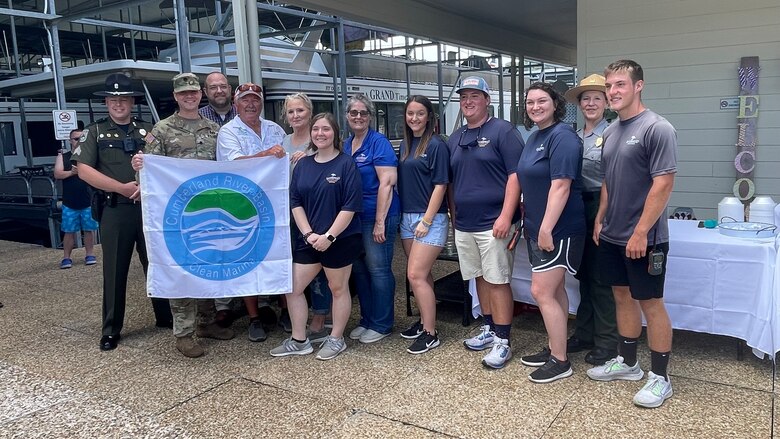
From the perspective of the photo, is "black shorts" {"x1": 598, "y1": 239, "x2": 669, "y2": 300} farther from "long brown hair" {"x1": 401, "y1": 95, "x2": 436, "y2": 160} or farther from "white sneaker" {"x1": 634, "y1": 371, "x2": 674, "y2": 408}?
"long brown hair" {"x1": 401, "y1": 95, "x2": 436, "y2": 160}

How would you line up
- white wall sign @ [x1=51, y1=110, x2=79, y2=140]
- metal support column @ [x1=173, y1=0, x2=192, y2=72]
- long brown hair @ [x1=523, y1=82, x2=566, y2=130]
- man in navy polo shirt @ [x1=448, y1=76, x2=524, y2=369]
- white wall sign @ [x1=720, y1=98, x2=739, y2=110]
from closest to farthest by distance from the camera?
1. long brown hair @ [x1=523, y1=82, x2=566, y2=130]
2. man in navy polo shirt @ [x1=448, y1=76, x2=524, y2=369]
3. white wall sign @ [x1=720, y1=98, x2=739, y2=110]
4. metal support column @ [x1=173, y1=0, x2=192, y2=72]
5. white wall sign @ [x1=51, y1=110, x2=79, y2=140]

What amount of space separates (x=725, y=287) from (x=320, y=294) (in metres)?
2.59

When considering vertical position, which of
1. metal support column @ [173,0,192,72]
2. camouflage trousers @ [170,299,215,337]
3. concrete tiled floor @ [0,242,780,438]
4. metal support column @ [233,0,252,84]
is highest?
metal support column @ [173,0,192,72]

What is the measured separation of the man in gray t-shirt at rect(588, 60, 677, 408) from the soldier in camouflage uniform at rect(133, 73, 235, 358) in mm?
2592

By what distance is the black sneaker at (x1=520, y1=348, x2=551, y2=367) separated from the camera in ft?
12.1

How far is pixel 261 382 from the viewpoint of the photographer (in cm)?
363

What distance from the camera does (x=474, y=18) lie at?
10102 millimetres

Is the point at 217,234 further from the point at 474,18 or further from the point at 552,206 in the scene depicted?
the point at 474,18

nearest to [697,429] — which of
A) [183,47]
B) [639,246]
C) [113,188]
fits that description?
[639,246]

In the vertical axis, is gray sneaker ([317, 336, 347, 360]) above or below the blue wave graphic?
below

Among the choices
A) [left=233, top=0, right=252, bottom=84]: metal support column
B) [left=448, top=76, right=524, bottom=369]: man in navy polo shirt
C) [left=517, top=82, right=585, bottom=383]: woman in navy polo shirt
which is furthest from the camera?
[left=233, top=0, right=252, bottom=84]: metal support column

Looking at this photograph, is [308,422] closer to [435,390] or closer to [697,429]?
[435,390]

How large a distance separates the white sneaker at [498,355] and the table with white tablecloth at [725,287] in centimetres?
104

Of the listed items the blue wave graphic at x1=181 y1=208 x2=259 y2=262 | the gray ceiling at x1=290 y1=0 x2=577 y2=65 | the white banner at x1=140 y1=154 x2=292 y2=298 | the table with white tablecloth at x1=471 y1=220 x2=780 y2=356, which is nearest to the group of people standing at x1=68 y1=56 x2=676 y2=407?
the white banner at x1=140 y1=154 x2=292 y2=298
